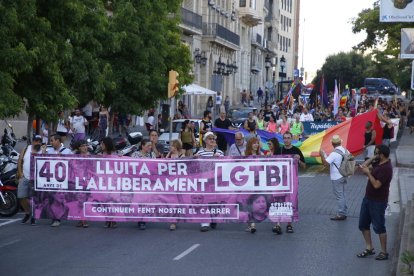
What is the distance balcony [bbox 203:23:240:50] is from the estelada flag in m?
37.5

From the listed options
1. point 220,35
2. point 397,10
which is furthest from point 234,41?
point 397,10

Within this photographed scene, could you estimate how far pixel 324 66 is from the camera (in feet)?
345

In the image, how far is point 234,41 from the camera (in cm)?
7181

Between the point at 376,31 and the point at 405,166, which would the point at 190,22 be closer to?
the point at 376,31

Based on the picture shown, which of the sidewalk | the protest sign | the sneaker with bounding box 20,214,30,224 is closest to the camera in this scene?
the sneaker with bounding box 20,214,30,224

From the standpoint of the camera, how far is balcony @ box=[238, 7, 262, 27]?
255ft

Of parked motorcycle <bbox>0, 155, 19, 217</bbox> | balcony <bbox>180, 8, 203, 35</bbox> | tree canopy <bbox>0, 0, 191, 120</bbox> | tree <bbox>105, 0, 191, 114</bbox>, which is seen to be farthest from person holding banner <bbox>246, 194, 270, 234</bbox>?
balcony <bbox>180, 8, 203, 35</bbox>

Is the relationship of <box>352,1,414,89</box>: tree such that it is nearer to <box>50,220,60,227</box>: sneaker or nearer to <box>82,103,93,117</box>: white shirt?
<box>82,103,93,117</box>: white shirt

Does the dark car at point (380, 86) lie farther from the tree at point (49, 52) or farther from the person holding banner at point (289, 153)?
the person holding banner at point (289, 153)

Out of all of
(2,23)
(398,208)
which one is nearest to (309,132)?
(398,208)

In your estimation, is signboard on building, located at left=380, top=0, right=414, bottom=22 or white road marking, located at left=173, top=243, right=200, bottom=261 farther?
signboard on building, located at left=380, top=0, right=414, bottom=22

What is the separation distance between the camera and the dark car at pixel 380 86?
81.1 m

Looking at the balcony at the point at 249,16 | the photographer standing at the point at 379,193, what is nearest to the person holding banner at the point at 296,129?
the photographer standing at the point at 379,193

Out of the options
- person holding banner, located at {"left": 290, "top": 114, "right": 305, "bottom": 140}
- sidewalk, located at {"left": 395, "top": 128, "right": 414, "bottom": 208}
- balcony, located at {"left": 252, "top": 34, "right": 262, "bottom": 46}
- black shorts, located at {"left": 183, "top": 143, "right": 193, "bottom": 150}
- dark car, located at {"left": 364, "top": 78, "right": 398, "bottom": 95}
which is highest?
balcony, located at {"left": 252, "top": 34, "right": 262, "bottom": 46}
